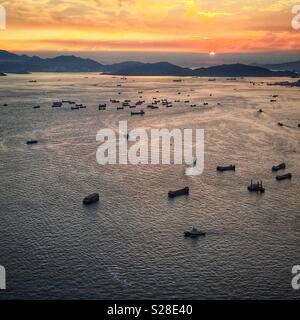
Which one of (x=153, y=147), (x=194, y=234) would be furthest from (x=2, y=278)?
(x=153, y=147)

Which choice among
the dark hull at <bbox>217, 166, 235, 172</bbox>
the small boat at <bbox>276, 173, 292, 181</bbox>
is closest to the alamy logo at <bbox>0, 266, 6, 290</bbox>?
the dark hull at <bbox>217, 166, 235, 172</bbox>

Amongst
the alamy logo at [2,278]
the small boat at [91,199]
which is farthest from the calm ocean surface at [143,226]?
the small boat at [91,199]

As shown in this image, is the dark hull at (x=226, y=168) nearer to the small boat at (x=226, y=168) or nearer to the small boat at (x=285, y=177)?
the small boat at (x=226, y=168)

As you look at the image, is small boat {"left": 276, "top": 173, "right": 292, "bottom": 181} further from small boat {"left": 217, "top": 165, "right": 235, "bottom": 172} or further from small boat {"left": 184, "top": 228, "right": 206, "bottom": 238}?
small boat {"left": 184, "top": 228, "right": 206, "bottom": 238}

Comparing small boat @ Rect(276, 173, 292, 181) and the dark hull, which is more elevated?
the dark hull

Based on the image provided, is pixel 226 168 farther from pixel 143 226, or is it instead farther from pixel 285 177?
pixel 143 226
